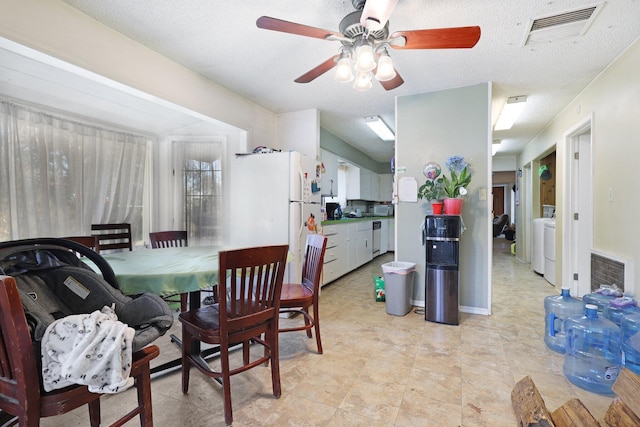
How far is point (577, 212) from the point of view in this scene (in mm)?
3568

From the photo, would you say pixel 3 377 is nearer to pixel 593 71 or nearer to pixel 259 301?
pixel 259 301

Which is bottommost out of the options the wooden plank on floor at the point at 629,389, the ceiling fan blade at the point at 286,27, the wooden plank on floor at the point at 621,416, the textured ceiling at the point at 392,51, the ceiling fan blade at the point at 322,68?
the wooden plank on floor at the point at 621,416

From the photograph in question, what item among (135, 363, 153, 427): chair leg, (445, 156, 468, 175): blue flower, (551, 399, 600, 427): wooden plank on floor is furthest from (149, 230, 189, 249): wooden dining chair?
(551, 399, 600, 427): wooden plank on floor

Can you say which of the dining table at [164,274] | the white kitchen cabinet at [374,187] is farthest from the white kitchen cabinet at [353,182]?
the dining table at [164,274]

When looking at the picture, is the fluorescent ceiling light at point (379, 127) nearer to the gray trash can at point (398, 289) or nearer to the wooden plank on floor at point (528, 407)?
the gray trash can at point (398, 289)

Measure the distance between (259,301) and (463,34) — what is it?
1.82 m

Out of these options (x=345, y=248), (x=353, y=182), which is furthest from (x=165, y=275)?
(x=353, y=182)

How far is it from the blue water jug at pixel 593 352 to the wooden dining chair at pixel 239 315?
1888 millimetres

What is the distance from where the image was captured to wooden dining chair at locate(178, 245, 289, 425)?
1.53 meters

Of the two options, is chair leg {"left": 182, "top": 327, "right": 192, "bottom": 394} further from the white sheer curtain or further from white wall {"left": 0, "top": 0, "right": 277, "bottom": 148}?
the white sheer curtain

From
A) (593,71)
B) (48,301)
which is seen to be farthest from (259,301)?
(593,71)

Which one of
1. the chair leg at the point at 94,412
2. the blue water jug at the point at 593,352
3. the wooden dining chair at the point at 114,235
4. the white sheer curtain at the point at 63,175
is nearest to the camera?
the chair leg at the point at 94,412

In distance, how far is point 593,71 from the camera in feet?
9.27

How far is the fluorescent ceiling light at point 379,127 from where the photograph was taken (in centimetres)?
426
